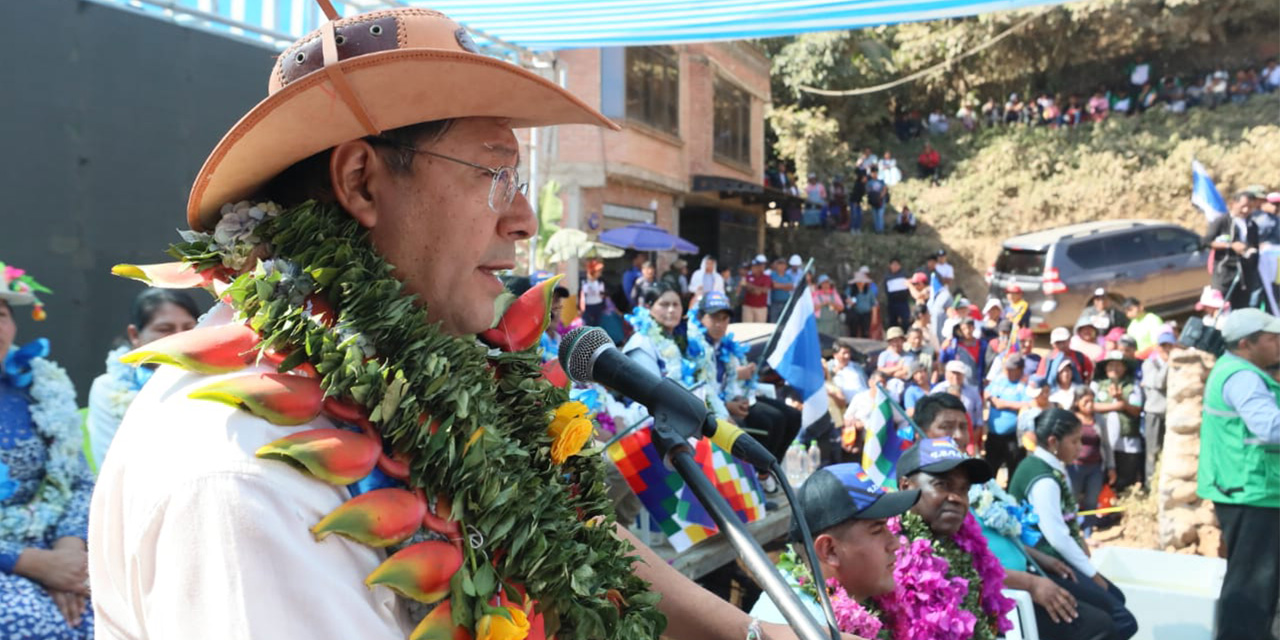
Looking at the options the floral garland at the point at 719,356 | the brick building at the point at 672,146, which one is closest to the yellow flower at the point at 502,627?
the floral garland at the point at 719,356

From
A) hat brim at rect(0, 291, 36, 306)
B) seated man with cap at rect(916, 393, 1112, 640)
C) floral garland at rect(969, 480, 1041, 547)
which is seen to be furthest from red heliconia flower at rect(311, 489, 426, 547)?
floral garland at rect(969, 480, 1041, 547)

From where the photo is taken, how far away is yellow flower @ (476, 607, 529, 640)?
4.25 ft

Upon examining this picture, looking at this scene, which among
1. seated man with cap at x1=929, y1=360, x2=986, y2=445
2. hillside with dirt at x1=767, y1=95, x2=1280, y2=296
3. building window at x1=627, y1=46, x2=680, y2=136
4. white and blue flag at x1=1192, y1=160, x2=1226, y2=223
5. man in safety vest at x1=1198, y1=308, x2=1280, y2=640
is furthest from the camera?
hillside with dirt at x1=767, y1=95, x2=1280, y2=296

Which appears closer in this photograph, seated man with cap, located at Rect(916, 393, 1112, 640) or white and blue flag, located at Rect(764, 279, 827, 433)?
seated man with cap, located at Rect(916, 393, 1112, 640)

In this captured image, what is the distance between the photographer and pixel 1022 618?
4.26 meters

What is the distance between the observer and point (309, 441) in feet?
3.95

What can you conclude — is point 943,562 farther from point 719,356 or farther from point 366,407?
point 719,356

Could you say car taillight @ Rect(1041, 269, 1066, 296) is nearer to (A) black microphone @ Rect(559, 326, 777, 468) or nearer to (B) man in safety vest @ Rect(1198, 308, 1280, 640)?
(B) man in safety vest @ Rect(1198, 308, 1280, 640)

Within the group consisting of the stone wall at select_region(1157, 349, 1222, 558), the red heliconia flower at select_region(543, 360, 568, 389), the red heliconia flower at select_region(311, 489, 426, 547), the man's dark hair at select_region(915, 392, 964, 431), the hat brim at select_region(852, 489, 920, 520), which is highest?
the red heliconia flower at select_region(543, 360, 568, 389)

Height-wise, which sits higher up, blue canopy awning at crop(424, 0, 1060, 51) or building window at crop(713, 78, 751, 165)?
building window at crop(713, 78, 751, 165)

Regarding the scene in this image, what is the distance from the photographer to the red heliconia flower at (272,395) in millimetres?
1184

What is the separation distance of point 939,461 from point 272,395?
3545mm

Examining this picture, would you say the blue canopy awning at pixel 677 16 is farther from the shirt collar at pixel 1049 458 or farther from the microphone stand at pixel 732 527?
the microphone stand at pixel 732 527

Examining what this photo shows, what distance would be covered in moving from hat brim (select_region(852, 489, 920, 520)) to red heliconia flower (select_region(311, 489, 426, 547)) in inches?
93.0
